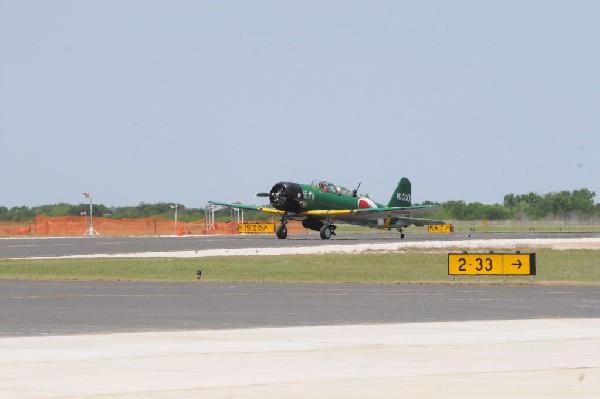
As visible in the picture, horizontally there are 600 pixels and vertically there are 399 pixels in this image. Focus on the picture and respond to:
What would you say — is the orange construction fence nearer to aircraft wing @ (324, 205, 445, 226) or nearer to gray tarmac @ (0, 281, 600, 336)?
aircraft wing @ (324, 205, 445, 226)

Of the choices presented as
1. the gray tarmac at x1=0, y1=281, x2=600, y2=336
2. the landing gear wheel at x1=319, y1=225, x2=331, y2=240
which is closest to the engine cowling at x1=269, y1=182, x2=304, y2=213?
the landing gear wheel at x1=319, y1=225, x2=331, y2=240

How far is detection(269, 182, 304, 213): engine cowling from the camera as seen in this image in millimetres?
96125

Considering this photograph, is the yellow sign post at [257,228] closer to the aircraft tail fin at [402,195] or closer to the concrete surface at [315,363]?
the aircraft tail fin at [402,195]

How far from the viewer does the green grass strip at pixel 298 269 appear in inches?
1914

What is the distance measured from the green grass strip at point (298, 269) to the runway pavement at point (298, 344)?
34.1ft

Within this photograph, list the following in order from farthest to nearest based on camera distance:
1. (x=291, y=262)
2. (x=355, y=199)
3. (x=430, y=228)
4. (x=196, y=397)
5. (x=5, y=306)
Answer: (x=430, y=228) < (x=355, y=199) < (x=291, y=262) < (x=5, y=306) < (x=196, y=397)

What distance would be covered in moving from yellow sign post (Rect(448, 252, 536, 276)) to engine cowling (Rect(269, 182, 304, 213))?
165ft

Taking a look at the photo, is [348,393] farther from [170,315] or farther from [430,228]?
[430,228]

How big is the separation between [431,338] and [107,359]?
6.27 metres

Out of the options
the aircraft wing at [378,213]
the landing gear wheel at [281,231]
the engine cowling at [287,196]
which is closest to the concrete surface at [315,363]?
the engine cowling at [287,196]

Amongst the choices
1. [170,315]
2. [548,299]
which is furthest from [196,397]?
[548,299]

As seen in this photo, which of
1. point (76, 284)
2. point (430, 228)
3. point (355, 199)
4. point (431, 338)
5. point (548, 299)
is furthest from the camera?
point (430, 228)

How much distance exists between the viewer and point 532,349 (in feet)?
68.5

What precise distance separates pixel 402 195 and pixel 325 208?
686 inches
